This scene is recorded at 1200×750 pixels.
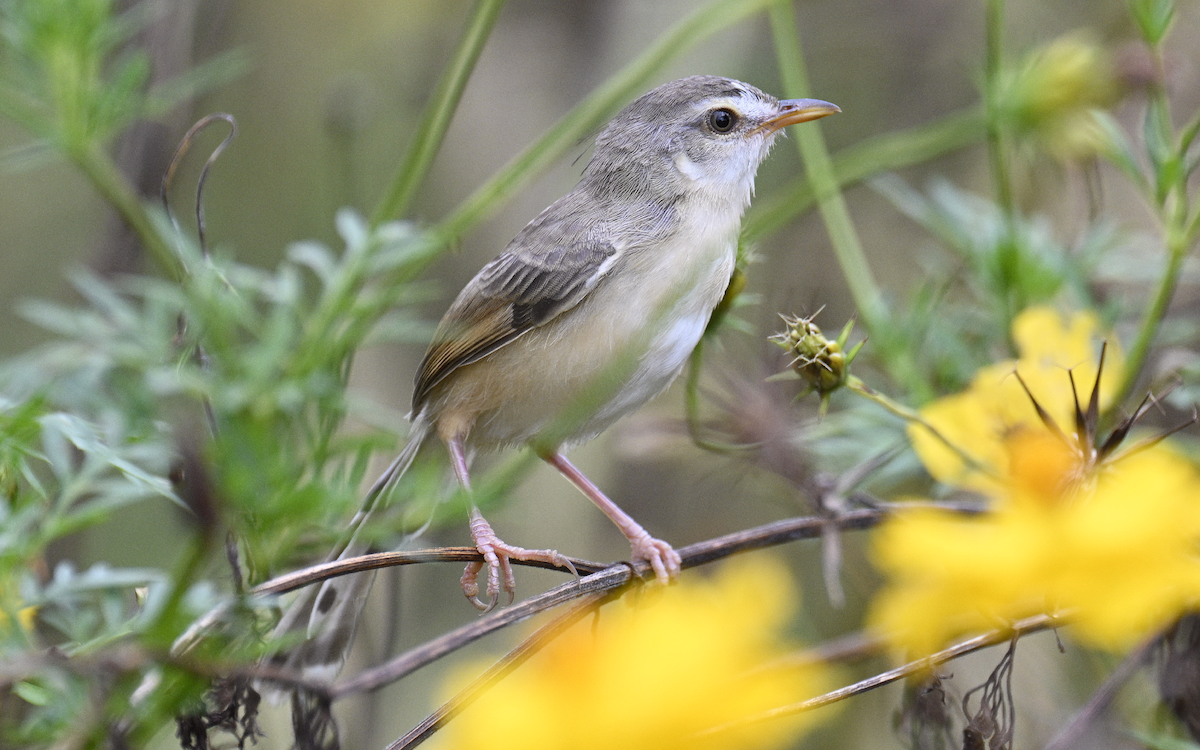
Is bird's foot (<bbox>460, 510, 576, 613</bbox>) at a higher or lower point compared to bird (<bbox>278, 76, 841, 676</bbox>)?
lower

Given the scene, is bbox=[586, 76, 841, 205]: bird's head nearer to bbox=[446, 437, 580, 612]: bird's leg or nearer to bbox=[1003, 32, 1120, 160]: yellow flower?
bbox=[1003, 32, 1120, 160]: yellow flower

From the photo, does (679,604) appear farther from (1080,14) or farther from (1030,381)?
(1080,14)

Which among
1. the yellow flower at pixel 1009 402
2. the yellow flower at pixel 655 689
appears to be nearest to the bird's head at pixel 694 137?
the yellow flower at pixel 1009 402

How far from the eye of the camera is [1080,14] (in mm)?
4363

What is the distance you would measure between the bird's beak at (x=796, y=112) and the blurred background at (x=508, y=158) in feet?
1.97

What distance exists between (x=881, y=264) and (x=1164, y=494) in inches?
138

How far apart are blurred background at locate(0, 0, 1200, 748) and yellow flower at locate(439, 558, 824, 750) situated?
2200 mm

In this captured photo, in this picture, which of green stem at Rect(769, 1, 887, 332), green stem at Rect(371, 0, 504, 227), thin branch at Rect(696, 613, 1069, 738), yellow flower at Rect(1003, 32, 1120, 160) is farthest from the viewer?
yellow flower at Rect(1003, 32, 1120, 160)

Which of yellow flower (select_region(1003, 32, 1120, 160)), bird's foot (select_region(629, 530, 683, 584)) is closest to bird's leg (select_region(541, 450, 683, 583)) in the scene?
bird's foot (select_region(629, 530, 683, 584))

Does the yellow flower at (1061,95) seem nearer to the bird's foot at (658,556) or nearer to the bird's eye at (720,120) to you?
the bird's eye at (720,120)

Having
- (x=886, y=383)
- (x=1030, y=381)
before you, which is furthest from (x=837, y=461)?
(x=1030, y=381)

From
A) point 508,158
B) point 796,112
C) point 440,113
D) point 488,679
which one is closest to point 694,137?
point 796,112

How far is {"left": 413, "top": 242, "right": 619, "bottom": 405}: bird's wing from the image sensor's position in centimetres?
268

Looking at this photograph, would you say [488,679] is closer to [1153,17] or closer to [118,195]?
[118,195]
